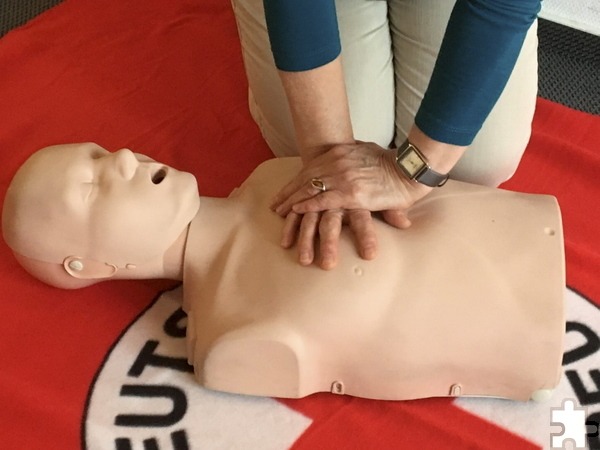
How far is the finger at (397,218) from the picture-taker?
1.03 m

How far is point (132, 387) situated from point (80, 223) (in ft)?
0.91

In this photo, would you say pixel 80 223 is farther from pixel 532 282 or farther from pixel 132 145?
pixel 532 282

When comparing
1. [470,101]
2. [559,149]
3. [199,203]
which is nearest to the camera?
[470,101]

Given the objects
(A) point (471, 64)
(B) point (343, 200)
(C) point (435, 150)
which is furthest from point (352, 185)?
(A) point (471, 64)

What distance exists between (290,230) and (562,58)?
106 centimetres

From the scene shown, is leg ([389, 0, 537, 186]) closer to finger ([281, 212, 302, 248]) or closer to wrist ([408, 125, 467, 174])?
wrist ([408, 125, 467, 174])

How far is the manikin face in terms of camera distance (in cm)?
101

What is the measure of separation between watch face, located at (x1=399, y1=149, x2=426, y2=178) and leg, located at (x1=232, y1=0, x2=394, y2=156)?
327mm

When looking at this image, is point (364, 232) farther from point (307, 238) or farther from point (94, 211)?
point (94, 211)

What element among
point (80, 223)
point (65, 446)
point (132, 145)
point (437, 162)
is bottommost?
point (65, 446)

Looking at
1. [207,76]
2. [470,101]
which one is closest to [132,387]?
[470,101]

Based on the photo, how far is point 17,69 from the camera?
5.26 feet

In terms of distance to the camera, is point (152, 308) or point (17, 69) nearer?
point (152, 308)

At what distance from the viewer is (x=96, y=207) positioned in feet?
3.32
